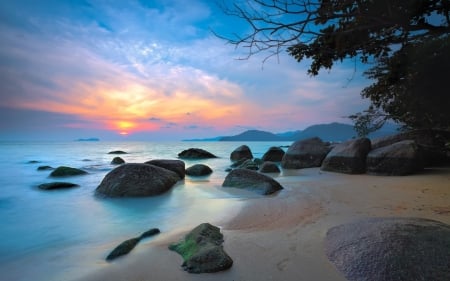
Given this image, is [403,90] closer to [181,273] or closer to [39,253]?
[181,273]

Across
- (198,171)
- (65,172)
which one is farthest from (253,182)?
(65,172)

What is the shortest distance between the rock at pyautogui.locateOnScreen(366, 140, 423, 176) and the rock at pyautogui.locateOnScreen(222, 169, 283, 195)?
3.86 m

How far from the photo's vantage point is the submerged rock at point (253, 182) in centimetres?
698

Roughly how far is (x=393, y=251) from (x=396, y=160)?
709 cm

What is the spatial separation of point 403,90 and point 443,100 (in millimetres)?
702

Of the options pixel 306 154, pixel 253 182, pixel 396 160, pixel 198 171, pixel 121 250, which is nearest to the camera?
pixel 121 250

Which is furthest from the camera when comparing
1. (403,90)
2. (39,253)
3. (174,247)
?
(403,90)

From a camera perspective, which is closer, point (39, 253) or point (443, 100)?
point (39, 253)

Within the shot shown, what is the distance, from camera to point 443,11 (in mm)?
3883

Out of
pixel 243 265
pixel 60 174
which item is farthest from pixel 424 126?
pixel 60 174

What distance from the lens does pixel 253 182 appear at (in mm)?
7355

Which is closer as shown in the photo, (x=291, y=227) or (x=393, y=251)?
(x=393, y=251)

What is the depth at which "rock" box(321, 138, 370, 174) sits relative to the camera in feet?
30.8

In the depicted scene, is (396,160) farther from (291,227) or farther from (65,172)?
(65,172)
